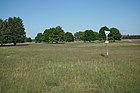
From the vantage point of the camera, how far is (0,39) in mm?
78688

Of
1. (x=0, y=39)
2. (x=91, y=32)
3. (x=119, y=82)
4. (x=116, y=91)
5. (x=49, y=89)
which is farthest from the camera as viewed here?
(x=91, y=32)

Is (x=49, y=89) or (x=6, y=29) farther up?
(x=6, y=29)

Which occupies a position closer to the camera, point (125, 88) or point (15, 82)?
point (125, 88)

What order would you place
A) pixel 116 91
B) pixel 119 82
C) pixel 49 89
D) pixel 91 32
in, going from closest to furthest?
pixel 116 91 < pixel 49 89 < pixel 119 82 < pixel 91 32

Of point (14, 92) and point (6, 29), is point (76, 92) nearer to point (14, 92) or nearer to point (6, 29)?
point (14, 92)

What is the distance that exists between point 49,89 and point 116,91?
290 cm

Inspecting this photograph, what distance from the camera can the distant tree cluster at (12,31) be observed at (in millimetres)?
79250

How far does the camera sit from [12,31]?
267ft

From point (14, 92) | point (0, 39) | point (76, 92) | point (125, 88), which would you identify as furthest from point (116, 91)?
point (0, 39)

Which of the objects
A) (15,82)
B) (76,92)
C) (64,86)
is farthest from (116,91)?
(15,82)

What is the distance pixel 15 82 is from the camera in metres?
10.7

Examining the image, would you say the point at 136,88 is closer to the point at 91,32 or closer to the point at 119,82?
the point at 119,82

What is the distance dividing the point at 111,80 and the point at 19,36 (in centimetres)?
7529

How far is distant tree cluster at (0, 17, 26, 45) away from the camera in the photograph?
79250 mm
